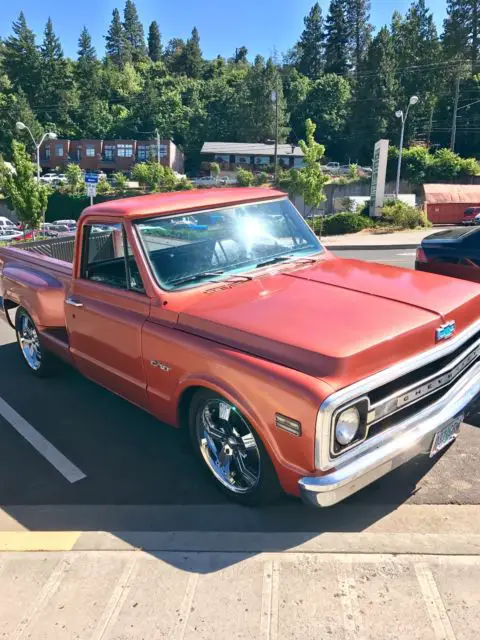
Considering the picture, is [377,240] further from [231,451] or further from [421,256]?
[231,451]

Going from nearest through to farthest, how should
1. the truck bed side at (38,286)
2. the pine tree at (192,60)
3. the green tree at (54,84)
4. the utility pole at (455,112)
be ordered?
the truck bed side at (38,286), the utility pole at (455,112), the green tree at (54,84), the pine tree at (192,60)

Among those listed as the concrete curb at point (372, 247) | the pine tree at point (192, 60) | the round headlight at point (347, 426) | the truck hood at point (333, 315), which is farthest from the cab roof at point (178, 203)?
the pine tree at point (192, 60)

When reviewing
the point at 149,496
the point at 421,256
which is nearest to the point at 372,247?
the point at 421,256

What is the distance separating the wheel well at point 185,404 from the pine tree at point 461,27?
89.9 m

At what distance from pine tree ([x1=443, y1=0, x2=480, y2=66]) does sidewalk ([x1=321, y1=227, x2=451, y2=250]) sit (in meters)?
65.9

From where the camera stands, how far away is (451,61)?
77625 mm

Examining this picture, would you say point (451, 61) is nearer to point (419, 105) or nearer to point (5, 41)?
point (419, 105)

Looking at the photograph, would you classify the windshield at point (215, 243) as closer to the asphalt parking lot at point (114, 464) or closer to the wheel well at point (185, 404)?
the wheel well at point (185, 404)

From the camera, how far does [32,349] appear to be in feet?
19.5

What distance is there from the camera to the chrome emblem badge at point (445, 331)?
3.13 meters

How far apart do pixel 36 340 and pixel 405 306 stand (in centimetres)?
411

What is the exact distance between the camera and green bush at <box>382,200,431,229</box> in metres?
26.2

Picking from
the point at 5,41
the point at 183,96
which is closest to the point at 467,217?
the point at 183,96

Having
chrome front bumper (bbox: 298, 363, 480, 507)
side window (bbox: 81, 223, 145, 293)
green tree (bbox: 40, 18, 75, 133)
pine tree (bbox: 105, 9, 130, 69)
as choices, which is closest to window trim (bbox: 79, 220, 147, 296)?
side window (bbox: 81, 223, 145, 293)
